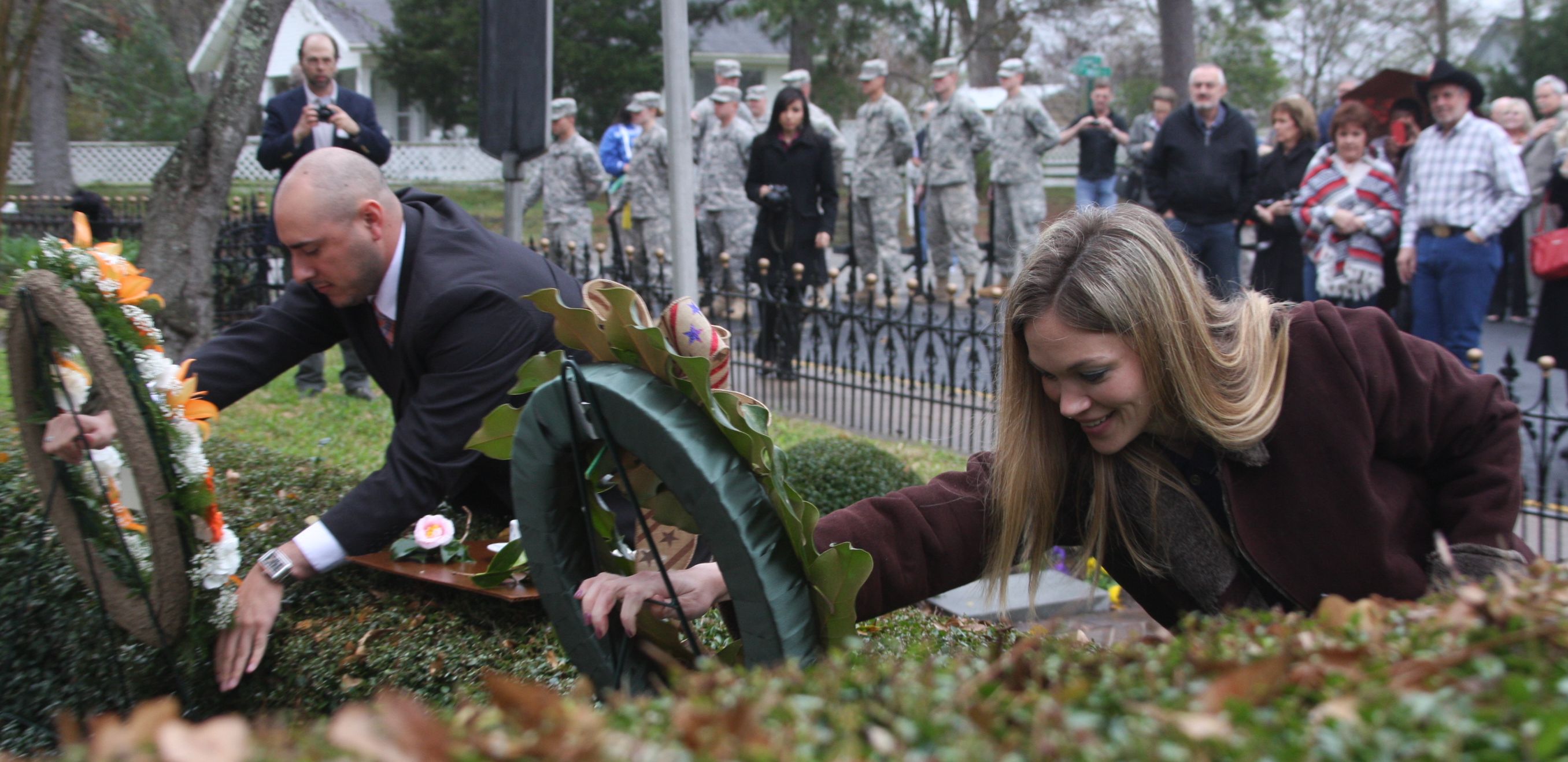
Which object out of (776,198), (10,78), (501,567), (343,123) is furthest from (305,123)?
(501,567)

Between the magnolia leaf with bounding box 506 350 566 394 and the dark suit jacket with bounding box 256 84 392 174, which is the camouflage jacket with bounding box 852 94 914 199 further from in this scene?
the magnolia leaf with bounding box 506 350 566 394

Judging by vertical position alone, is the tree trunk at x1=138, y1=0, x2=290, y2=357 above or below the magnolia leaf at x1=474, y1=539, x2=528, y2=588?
above

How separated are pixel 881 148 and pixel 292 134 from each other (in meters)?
6.80

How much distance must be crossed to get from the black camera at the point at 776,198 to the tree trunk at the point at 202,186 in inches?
156

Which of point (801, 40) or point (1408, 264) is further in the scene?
point (801, 40)

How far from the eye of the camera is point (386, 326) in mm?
3695

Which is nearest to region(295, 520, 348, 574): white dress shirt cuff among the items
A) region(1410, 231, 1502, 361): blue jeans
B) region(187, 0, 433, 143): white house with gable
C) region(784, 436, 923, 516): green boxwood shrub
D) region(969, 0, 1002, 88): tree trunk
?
region(784, 436, 923, 516): green boxwood shrub

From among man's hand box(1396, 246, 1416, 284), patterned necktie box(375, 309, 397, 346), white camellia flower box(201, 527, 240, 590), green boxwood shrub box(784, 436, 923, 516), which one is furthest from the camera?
man's hand box(1396, 246, 1416, 284)

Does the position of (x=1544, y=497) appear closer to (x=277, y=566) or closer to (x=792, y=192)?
(x=277, y=566)

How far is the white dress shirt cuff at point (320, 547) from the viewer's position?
9.70 ft

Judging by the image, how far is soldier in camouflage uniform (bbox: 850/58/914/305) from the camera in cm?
1245

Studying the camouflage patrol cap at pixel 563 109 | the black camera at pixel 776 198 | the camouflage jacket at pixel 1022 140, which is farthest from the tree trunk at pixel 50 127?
the camouflage jacket at pixel 1022 140

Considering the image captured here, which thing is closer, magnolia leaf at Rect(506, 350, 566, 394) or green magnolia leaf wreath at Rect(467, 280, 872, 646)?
green magnolia leaf wreath at Rect(467, 280, 872, 646)

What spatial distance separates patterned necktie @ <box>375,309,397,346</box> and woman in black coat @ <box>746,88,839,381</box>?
640cm
